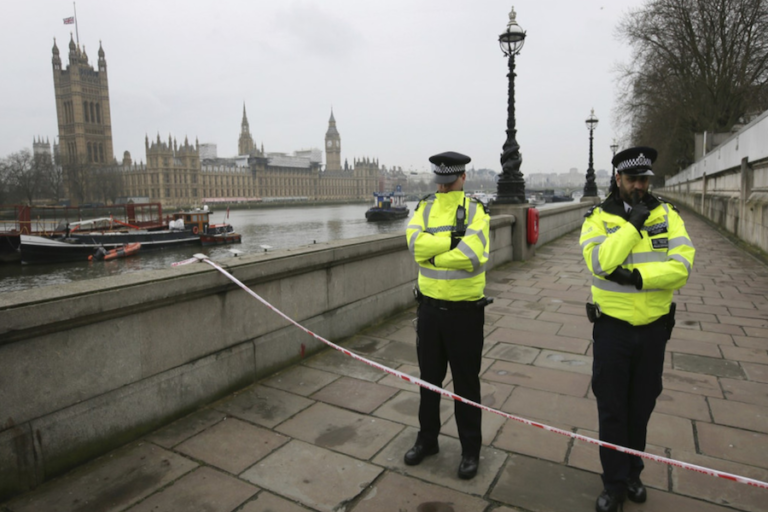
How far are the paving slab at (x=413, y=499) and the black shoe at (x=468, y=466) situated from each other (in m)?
0.14

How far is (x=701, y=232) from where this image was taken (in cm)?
1795

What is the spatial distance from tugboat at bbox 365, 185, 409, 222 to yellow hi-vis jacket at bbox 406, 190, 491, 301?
6301cm

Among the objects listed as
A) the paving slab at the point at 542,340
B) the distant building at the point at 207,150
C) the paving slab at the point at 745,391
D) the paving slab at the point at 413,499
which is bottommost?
the paving slab at the point at 745,391

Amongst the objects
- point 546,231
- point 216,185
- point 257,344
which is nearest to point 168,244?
point 546,231

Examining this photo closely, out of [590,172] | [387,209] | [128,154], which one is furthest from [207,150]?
[590,172]

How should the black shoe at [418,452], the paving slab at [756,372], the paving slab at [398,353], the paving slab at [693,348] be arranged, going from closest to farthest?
1. the black shoe at [418,452]
2. the paving slab at [756,372]
3. the paving slab at [398,353]
4. the paving slab at [693,348]

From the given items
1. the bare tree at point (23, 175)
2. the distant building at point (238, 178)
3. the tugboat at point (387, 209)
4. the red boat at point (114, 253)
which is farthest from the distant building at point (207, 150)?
the red boat at point (114, 253)

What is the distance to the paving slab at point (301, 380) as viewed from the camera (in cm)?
428

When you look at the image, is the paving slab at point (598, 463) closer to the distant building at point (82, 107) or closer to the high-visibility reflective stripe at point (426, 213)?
the high-visibility reflective stripe at point (426, 213)

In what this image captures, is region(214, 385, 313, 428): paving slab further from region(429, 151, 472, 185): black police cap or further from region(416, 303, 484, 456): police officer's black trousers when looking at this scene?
region(429, 151, 472, 185): black police cap

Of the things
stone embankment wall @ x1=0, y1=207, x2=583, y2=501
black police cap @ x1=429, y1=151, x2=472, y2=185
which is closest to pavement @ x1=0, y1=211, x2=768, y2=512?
stone embankment wall @ x1=0, y1=207, x2=583, y2=501

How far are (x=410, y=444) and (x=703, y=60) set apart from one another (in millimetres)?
37865

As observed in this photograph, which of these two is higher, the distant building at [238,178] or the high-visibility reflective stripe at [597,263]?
the distant building at [238,178]

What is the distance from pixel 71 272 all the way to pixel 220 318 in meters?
36.9
